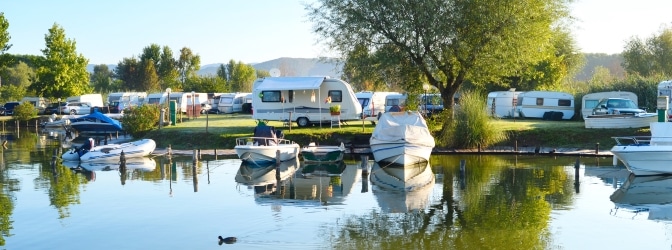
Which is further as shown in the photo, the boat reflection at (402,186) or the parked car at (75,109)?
the parked car at (75,109)

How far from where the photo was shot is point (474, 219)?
18078mm

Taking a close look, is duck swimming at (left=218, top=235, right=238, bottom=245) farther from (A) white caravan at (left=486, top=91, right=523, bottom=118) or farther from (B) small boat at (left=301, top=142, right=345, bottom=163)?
(A) white caravan at (left=486, top=91, right=523, bottom=118)

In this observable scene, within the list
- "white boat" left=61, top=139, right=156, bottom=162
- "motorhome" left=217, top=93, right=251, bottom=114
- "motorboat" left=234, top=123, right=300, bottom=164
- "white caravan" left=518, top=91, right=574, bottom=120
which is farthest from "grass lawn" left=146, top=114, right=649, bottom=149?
"motorhome" left=217, top=93, right=251, bottom=114

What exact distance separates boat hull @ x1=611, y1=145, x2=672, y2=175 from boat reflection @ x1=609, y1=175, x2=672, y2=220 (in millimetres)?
254

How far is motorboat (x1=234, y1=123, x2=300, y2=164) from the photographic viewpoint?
1100 inches

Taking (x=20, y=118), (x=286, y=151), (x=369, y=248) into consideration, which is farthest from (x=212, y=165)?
(x=20, y=118)

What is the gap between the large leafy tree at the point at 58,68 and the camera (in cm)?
6234

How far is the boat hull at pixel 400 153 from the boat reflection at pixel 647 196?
7.10 metres

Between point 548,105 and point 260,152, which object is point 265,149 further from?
point 548,105

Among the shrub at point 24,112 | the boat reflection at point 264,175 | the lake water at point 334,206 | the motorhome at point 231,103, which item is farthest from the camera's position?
the motorhome at point 231,103

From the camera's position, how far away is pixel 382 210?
19344 mm

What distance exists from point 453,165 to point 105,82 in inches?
2910

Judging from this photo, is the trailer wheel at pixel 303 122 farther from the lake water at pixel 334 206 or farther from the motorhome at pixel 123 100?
the motorhome at pixel 123 100

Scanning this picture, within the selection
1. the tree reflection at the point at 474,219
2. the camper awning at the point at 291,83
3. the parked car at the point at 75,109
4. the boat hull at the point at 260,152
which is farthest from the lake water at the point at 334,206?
the parked car at the point at 75,109
